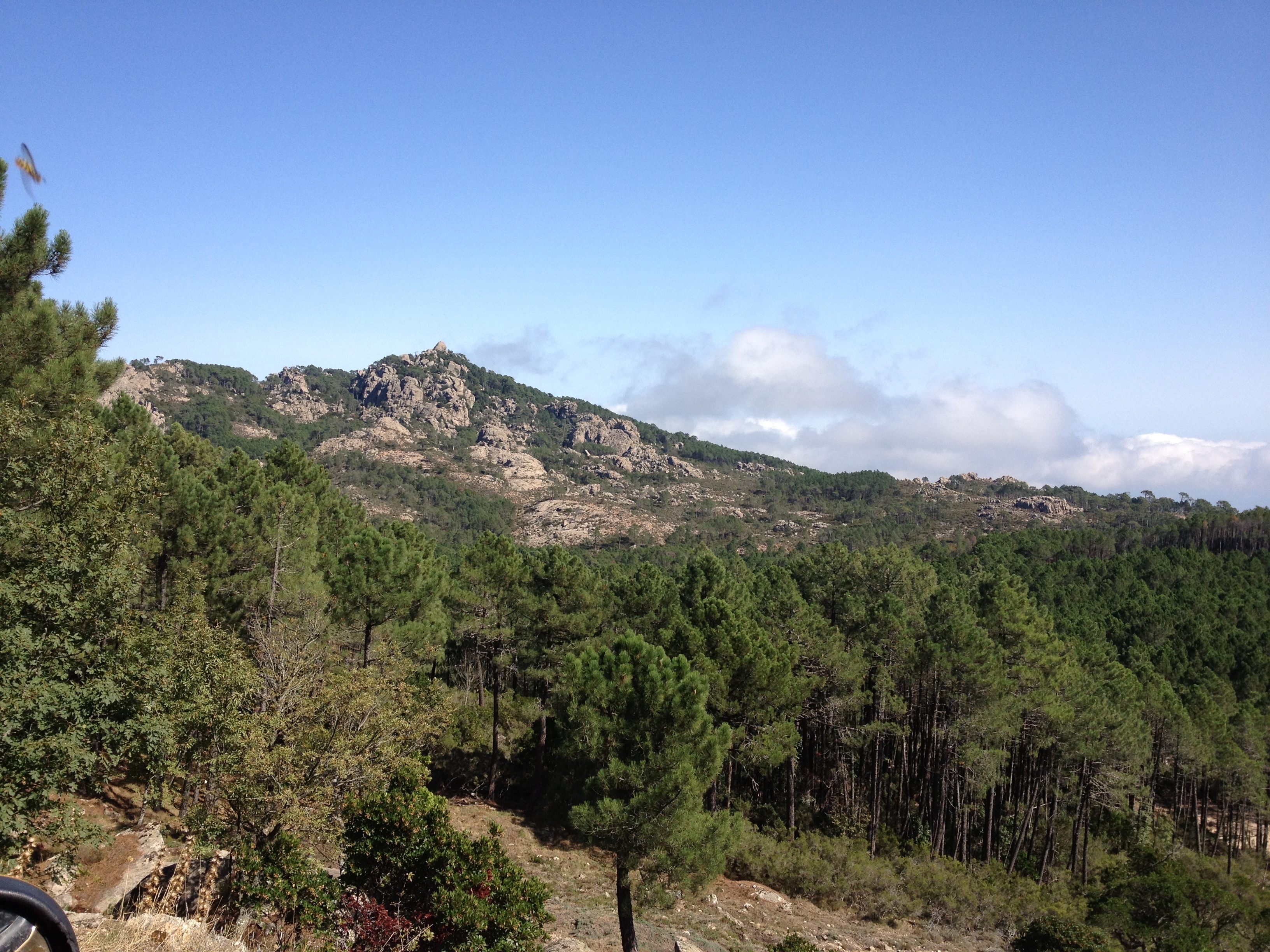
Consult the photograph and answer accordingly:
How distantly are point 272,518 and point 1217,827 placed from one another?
56044 mm

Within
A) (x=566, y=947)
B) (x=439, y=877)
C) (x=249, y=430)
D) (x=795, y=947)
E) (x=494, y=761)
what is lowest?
(x=494, y=761)

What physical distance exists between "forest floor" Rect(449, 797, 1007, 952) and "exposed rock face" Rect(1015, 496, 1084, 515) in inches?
6716

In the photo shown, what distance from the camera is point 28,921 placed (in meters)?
1.71

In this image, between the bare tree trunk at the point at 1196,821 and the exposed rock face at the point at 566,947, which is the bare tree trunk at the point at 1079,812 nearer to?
the bare tree trunk at the point at 1196,821

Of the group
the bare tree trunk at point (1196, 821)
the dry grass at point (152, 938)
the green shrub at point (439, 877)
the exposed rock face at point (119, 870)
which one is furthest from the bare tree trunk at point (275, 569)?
the bare tree trunk at point (1196, 821)

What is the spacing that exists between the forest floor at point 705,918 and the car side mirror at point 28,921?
62.2 feet

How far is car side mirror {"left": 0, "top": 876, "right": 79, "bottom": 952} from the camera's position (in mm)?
1661

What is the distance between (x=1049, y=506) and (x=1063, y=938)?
177m

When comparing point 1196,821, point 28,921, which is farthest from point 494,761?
point 1196,821

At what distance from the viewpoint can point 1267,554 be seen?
267 ft

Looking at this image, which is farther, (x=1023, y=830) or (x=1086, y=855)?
(x=1086, y=855)

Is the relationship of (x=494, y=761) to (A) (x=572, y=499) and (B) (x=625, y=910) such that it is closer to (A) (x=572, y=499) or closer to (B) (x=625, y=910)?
(B) (x=625, y=910)

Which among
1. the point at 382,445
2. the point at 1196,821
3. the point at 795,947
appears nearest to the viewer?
the point at 795,947

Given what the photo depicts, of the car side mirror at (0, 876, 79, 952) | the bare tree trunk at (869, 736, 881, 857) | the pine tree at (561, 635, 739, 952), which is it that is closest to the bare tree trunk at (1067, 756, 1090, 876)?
the bare tree trunk at (869, 736, 881, 857)
